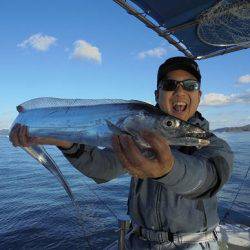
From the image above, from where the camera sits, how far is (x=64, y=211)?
46.6 feet

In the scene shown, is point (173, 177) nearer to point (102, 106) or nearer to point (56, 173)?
point (102, 106)

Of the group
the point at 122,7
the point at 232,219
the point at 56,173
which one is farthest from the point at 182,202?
the point at 232,219

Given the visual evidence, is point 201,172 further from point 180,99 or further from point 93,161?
point 93,161

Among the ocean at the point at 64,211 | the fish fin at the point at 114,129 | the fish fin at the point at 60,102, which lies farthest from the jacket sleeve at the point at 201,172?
the ocean at the point at 64,211

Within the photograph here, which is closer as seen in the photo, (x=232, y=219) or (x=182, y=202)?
(x=182, y=202)

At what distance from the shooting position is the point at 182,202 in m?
3.48

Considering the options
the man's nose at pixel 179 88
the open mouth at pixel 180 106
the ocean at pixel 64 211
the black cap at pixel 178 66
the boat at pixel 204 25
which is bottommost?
the ocean at pixel 64 211

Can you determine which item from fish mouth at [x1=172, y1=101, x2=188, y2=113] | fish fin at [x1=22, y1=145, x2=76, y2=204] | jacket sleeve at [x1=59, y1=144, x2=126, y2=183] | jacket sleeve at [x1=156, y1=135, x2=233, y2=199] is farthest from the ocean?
jacket sleeve at [x1=156, y1=135, x2=233, y2=199]

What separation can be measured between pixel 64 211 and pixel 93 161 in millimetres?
10966

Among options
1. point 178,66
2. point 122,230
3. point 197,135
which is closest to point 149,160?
point 197,135

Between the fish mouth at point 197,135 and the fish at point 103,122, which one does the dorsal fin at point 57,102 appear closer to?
the fish at point 103,122

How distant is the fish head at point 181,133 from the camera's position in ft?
9.09

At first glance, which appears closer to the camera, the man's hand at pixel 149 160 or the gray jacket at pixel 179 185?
the man's hand at pixel 149 160

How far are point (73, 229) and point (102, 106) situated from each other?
9.74 meters
